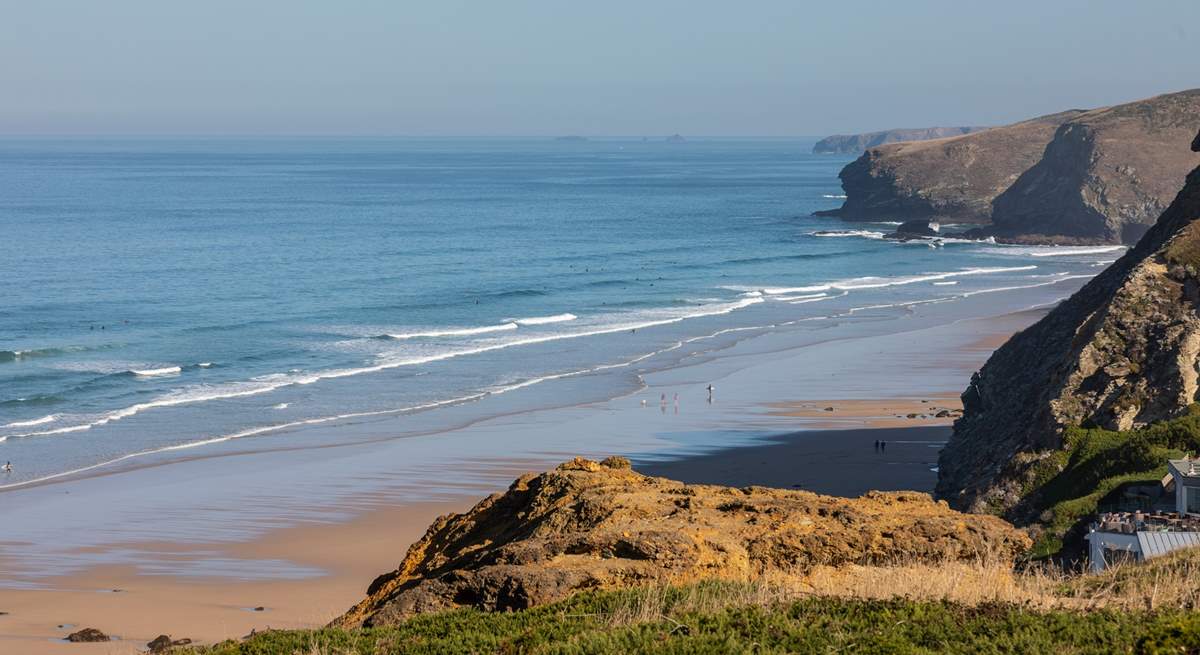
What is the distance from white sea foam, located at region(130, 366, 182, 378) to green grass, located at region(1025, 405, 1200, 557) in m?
35.9

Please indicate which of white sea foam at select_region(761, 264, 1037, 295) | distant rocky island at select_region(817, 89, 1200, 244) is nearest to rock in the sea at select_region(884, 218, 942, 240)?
distant rocky island at select_region(817, 89, 1200, 244)

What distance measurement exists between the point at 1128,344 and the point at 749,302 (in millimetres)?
49667

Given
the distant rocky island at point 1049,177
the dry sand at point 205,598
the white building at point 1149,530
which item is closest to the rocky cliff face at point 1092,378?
the white building at point 1149,530

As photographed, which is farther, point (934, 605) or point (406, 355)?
point (406, 355)

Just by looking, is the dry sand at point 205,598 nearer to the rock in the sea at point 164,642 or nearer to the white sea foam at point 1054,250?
the rock in the sea at point 164,642

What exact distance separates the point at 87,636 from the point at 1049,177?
12481cm

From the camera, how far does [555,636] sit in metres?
10.9

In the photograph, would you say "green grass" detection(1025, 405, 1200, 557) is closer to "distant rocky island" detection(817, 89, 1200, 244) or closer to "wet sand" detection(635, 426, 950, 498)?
"wet sand" detection(635, 426, 950, 498)

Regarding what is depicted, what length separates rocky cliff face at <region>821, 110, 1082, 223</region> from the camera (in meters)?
151

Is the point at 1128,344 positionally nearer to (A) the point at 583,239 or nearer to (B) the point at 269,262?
(B) the point at 269,262

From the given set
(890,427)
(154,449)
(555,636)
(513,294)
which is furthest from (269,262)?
(555,636)

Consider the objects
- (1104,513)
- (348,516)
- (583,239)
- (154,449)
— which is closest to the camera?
(1104,513)

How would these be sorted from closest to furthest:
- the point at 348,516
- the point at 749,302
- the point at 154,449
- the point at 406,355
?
the point at 348,516 → the point at 154,449 → the point at 406,355 → the point at 749,302

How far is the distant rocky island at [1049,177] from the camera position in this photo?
125 m
